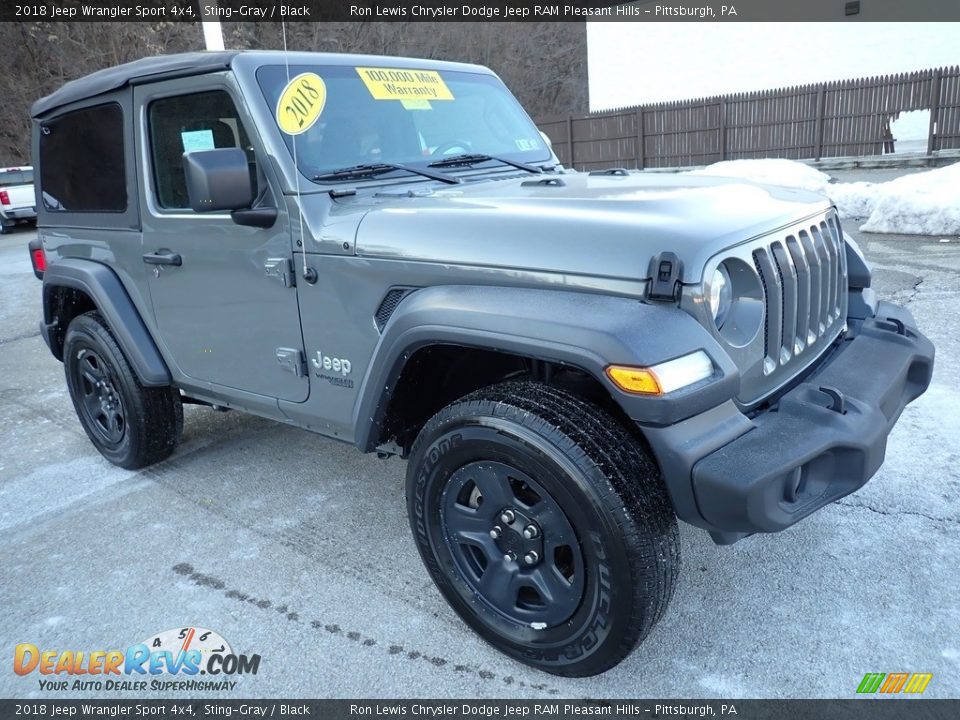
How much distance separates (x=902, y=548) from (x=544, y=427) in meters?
1.78

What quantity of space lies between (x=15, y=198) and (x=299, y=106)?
17.6m

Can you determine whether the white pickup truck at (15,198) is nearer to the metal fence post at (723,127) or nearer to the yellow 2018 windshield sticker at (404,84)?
the metal fence post at (723,127)

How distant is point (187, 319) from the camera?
3391mm

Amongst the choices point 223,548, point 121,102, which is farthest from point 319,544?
point 121,102

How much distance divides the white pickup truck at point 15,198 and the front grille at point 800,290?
1827 cm

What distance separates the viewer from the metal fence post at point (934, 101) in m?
15.5

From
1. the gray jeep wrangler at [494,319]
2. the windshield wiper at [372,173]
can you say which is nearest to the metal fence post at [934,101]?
the gray jeep wrangler at [494,319]

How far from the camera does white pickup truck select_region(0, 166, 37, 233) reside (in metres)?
17.0

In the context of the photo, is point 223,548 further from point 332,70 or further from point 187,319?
point 332,70

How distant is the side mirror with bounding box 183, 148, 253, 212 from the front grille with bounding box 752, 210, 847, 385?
5.72ft

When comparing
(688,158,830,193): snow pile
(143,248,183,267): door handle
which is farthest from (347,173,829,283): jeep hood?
(688,158,830,193): snow pile

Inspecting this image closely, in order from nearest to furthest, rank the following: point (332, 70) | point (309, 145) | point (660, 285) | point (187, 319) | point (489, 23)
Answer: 1. point (660, 285)
2. point (309, 145)
3. point (332, 70)
4. point (187, 319)
5. point (489, 23)

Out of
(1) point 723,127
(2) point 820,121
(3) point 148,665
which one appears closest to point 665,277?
(3) point 148,665

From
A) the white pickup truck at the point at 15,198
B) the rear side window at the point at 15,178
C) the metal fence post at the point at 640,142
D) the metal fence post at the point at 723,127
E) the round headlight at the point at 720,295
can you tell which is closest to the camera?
the round headlight at the point at 720,295
